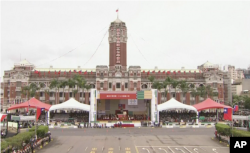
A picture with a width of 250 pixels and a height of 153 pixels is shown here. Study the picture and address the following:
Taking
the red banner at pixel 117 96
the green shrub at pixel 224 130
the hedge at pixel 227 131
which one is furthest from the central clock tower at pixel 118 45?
the hedge at pixel 227 131

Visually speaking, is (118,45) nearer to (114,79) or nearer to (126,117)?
(114,79)

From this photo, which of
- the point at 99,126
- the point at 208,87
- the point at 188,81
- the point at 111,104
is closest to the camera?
the point at 99,126

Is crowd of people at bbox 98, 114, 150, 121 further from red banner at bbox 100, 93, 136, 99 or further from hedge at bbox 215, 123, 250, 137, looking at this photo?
hedge at bbox 215, 123, 250, 137

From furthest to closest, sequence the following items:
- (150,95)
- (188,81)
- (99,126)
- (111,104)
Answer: (188,81)
(111,104)
(150,95)
(99,126)

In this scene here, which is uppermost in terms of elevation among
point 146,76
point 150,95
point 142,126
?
point 146,76

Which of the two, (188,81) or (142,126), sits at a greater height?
(188,81)

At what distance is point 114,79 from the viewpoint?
98375 mm

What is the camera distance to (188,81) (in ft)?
338

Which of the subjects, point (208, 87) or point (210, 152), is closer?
point (210, 152)

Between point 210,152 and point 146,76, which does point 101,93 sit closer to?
point 210,152

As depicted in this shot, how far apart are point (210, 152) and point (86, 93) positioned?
249 feet

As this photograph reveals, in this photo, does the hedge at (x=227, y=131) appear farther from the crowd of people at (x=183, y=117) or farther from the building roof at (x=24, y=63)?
the building roof at (x=24, y=63)

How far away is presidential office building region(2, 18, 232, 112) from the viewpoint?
9781cm

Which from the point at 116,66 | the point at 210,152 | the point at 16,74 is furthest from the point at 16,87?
the point at 210,152
